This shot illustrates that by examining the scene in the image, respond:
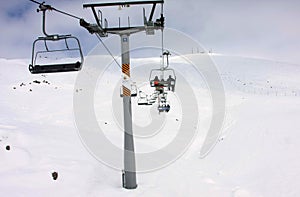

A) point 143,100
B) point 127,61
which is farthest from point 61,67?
point 143,100

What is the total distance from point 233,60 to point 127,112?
2017 inches

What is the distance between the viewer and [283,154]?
7.69 meters

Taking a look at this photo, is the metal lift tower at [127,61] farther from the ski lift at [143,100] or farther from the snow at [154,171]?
the ski lift at [143,100]

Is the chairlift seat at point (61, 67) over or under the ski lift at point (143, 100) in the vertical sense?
over

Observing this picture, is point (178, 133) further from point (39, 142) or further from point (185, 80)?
point (185, 80)

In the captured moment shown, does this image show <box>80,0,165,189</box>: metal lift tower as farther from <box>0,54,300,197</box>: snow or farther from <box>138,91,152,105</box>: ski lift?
<box>138,91,152,105</box>: ski lift

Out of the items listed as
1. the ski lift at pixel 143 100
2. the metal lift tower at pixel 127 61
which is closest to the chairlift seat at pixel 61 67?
the metal lift tower at pixel 127 61

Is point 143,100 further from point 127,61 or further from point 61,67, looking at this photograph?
point 61,67

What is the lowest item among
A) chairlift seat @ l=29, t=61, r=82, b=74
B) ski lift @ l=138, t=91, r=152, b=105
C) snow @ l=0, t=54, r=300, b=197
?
snow @ l=0, t=54, r=300, b=197

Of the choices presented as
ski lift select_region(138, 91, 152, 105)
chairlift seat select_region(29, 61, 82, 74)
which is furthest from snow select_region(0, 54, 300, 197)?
chairlift seat select_region(29, 61, 82, 74)

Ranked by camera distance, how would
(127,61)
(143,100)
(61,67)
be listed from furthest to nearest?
(143,100)
(127,61)
(61,67)

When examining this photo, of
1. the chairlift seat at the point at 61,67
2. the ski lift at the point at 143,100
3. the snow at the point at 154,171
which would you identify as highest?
the chairlift seat at the point at 61,67

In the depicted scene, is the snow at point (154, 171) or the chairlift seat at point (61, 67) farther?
the snow at point (154, 171)

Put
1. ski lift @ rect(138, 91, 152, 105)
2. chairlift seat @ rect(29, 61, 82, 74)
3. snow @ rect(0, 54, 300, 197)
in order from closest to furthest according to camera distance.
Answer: chairlift seat @ rect(29, 61, 82, 74) < snow @ rect(0, 54, 300, 197) < ski lift @ rect(138, 91, 152, 105)
